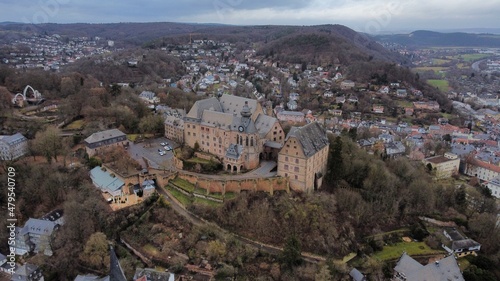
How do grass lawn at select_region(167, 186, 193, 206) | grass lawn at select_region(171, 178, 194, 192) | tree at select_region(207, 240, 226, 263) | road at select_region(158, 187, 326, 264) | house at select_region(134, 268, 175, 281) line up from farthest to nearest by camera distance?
1. grass lawn at select_region(171, 178, 194, 192)
2. grass lawn at select_region(167, 186, 193, 206)
3. road at select_region(158, 187, 326, 264)
4. tree at select_region(207, 240, 226, 263)
5. house at select_region(134, 268, 175, 281)

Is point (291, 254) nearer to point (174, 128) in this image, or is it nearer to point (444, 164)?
point (174, 128)

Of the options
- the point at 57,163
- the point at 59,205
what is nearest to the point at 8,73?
the point at 57,163

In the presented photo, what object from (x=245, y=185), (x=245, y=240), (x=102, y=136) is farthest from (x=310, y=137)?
(x=102, y=136)

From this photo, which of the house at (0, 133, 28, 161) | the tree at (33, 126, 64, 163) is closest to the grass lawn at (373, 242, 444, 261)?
the tree at (33, 126, 64, 163)

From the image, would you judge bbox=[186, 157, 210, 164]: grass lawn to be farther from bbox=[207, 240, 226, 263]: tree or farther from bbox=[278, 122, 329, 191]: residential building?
bbox=[207, 240, 226, 263]: tree

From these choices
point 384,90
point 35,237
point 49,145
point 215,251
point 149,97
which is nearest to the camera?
point 215,251

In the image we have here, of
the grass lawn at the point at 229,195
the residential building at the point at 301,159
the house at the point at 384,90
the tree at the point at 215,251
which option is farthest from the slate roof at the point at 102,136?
the house at the point at 384,90

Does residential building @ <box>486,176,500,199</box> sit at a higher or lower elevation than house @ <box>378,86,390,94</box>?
lower

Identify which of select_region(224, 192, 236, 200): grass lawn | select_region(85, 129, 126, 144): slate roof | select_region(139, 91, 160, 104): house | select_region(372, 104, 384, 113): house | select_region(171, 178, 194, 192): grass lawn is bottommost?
select_region(372, 104, 384, 113): house

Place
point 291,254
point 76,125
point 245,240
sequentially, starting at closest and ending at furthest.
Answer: point 291,254 → point 245,240 → point 76,125
